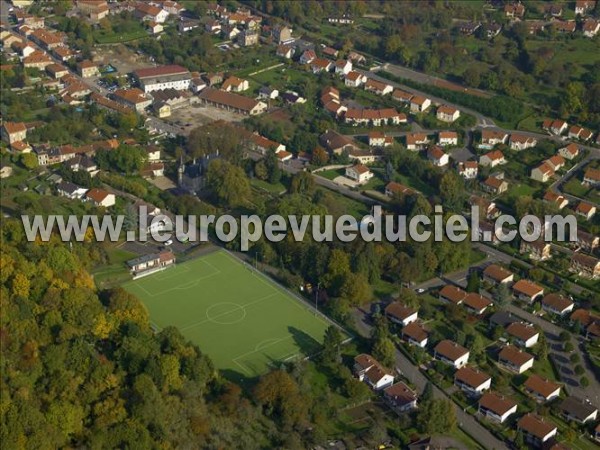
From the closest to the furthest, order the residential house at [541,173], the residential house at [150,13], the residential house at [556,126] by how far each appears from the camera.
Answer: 1. the residential house at [541,173]
2. the residential house at [556,126]
3. the residential house at [150,13]

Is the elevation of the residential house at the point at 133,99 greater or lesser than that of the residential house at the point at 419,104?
lesser

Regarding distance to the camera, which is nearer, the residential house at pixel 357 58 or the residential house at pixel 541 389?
the residential house at pixel 541 389

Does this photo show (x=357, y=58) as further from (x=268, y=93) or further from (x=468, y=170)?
(x=468, y=170)

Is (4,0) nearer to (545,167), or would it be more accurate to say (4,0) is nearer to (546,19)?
(546,19)

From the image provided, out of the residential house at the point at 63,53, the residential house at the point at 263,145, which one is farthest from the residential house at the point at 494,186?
the residential house at the point at 63,53

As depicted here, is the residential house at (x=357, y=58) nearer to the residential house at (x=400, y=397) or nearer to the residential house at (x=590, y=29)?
the residential house at (x=590, y=29)

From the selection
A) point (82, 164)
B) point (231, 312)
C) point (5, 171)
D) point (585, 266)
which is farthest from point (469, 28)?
point (231, 312)
